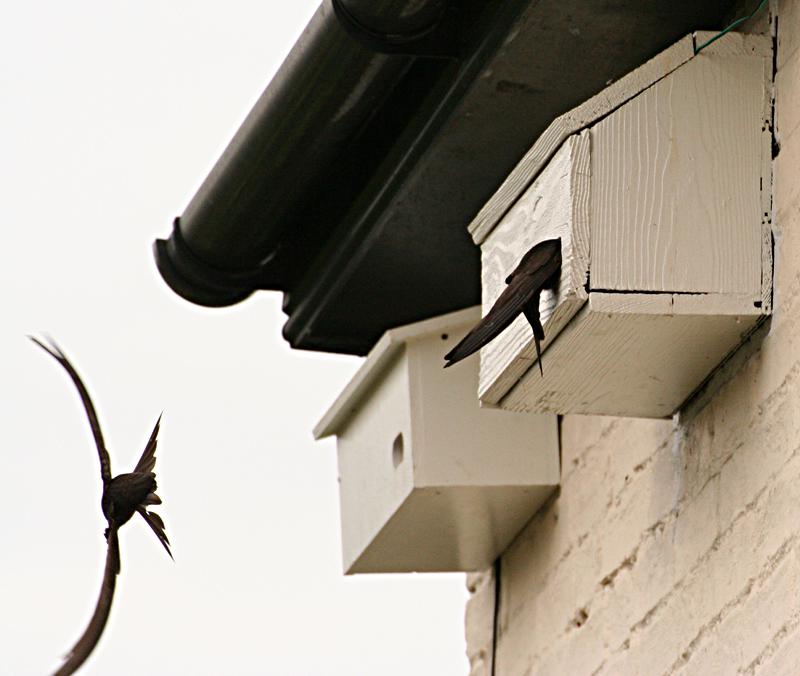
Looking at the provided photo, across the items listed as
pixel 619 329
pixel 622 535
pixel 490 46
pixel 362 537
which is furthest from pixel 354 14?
pixel 362 537

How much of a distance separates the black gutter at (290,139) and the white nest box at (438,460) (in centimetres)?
32

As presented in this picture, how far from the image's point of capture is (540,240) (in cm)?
325

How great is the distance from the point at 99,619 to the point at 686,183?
3.38 feet

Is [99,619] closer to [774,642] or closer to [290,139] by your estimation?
[774,642]

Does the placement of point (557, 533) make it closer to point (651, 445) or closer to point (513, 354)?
point (651, 445)

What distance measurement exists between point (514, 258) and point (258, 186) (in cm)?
78

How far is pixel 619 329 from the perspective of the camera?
317cm

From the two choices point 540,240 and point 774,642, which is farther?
point 540,240

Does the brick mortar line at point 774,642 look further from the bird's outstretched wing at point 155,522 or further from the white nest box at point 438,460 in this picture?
the white nest box at point 438,460

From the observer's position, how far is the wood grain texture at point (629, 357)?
10.3 feet

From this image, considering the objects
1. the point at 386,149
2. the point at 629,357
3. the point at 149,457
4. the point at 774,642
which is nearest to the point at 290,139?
the point at 386,149

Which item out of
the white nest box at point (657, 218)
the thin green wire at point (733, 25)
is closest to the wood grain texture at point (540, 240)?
the white nest box at point (657, 218)

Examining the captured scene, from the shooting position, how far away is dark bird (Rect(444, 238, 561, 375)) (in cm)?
309

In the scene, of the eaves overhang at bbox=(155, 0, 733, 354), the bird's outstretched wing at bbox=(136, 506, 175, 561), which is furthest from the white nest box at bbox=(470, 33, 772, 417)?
the bird's outstretched wing at bbox=(136, 506, 175, 561)
